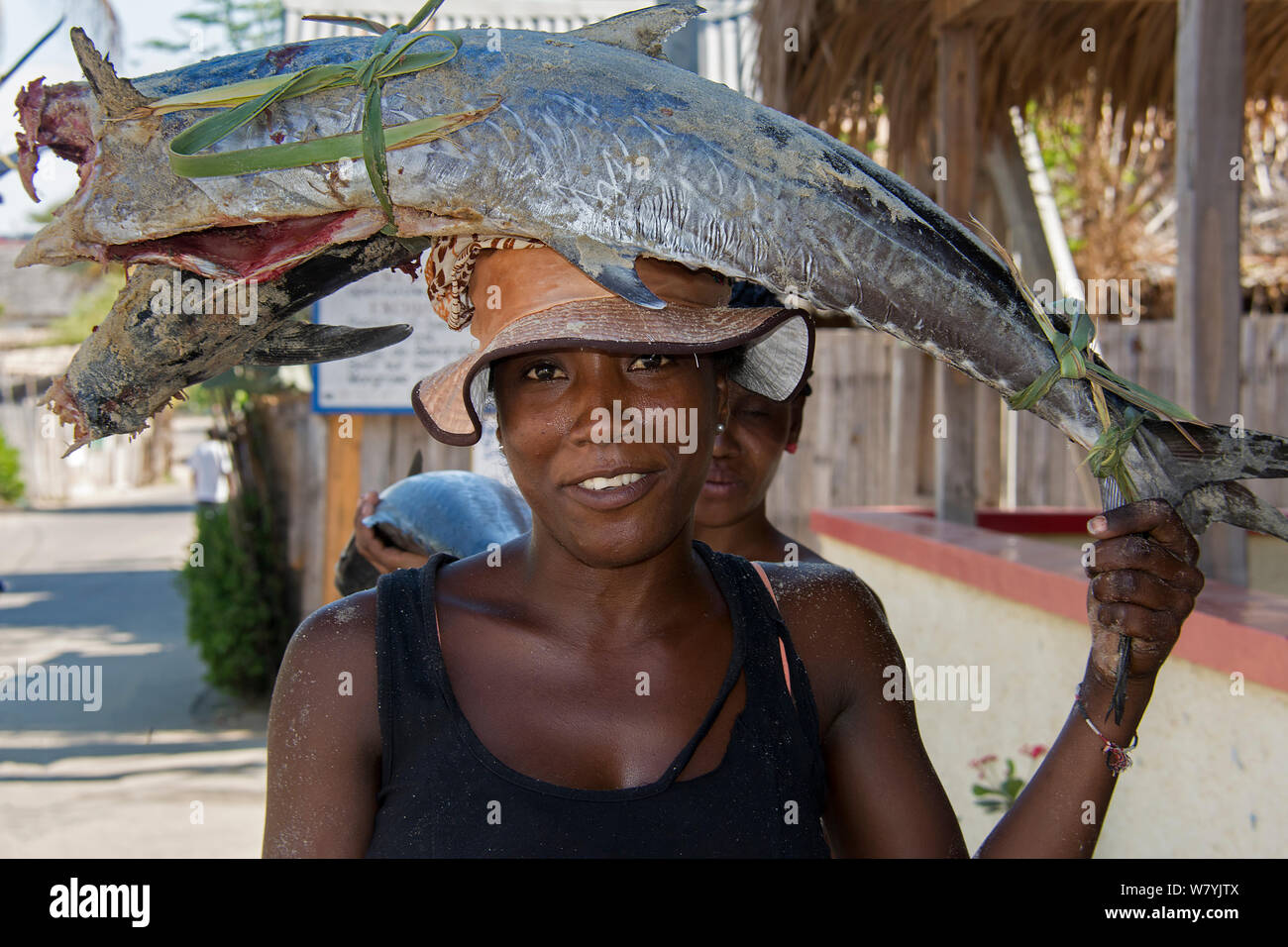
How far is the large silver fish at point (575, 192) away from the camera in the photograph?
1.51 metres

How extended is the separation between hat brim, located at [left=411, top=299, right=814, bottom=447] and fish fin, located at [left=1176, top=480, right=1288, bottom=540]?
1.90 feet

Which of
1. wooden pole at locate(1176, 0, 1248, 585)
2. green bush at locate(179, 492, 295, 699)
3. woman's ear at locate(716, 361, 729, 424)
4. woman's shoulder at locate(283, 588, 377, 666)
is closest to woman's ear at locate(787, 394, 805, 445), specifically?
wooden pole at locate(1176, 0, 1248, 585)

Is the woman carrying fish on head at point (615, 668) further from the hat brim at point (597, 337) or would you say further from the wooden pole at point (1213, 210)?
the wooden pole at point (1213, 210)

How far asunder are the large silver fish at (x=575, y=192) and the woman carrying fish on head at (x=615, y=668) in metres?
0.13

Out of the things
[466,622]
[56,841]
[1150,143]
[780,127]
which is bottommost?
[56,841]

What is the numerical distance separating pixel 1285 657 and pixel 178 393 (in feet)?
7.79

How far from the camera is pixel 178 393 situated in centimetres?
180

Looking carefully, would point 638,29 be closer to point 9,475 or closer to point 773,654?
point 773,654

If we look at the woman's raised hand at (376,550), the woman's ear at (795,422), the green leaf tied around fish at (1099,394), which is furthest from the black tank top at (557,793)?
the woman's ear at (795,422)

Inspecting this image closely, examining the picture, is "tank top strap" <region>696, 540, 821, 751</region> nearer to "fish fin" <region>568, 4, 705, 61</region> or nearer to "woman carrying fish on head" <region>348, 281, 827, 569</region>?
"fish fin" <region>568, 4, 705, 61</region>

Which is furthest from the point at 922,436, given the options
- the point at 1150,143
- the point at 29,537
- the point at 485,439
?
the point at 29,537

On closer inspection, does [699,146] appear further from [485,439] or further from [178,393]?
[485,439]

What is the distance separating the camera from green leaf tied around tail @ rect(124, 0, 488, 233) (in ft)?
4.85

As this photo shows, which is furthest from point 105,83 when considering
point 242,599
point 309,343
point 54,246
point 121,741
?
point 242,599
